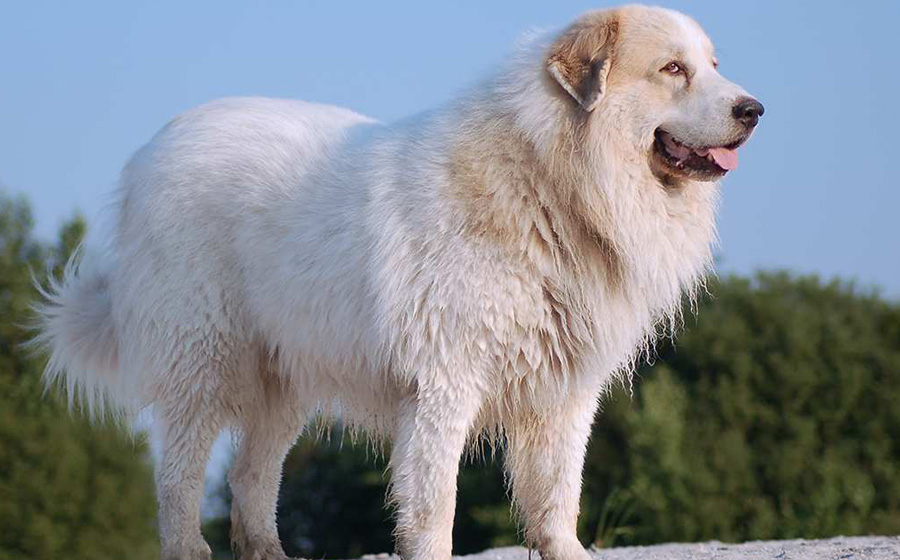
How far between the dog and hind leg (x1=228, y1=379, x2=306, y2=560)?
0.57 ft

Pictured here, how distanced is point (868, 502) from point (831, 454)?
2.07 meters

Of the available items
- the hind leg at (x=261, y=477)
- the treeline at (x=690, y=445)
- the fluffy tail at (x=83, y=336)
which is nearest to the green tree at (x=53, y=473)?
the treeline at (x=690, y=445)

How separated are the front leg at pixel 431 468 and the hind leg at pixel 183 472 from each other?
149 cm

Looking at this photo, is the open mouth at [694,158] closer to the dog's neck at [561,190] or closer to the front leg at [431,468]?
the dog's neck at [561,190]

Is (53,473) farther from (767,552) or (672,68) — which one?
(672,68)

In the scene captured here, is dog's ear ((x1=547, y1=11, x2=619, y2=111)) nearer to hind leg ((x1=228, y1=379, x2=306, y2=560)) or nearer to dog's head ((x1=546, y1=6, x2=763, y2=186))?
dog's head ((x1=546, y1=6, x2=763, y2=186))

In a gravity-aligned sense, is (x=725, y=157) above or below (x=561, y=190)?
above

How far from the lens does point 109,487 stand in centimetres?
2797

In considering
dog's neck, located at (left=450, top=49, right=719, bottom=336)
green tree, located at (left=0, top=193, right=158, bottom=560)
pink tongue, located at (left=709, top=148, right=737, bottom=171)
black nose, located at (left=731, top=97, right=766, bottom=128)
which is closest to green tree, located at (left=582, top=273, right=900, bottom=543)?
green tree, located at (left=0, top=193, right=158, bottom=560)

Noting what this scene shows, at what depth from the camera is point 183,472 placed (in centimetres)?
616

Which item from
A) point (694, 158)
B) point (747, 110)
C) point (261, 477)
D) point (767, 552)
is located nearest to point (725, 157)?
point (694, 158)

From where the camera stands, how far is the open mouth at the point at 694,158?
16.9ft

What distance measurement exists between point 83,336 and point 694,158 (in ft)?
12.3

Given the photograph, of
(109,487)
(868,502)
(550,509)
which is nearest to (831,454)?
(868,502)
